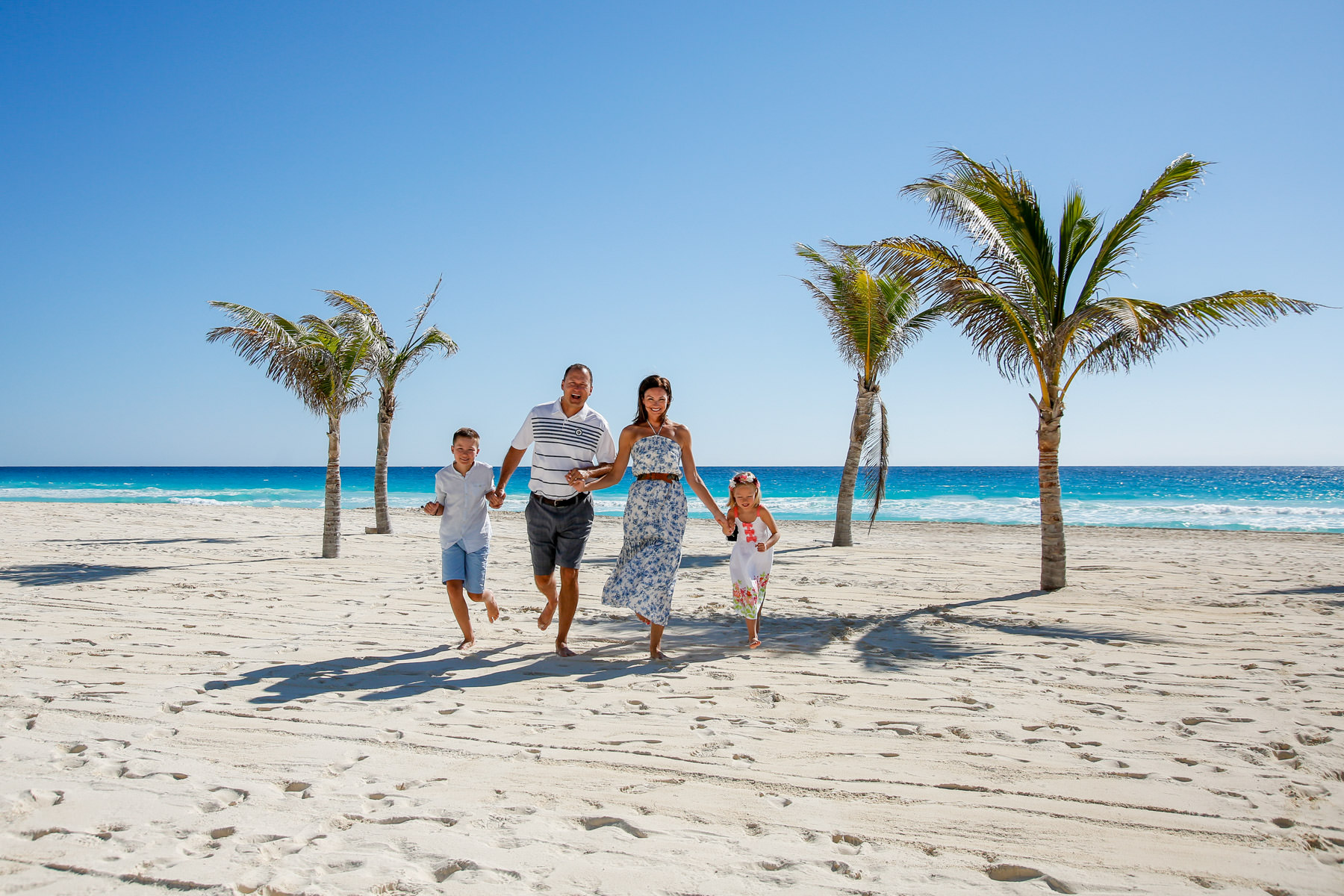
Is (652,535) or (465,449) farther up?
(465,449)

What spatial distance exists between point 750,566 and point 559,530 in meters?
1.40

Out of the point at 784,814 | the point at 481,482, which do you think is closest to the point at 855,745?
the point at 784,814

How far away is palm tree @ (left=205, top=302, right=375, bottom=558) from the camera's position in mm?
10117

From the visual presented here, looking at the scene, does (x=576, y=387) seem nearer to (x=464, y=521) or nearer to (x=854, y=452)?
(x=464, y=521)

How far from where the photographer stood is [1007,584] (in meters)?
8.26

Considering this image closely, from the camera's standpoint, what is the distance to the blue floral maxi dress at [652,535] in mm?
4609

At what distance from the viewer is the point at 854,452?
12.9 meters

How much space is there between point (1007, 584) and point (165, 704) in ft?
25.8

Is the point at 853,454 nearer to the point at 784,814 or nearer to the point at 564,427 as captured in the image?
the point at 564,427

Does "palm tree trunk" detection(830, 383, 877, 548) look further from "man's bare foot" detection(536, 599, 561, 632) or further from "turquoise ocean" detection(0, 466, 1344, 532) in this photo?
"turquoise ocean" detection(0, 466, 1344, 532)

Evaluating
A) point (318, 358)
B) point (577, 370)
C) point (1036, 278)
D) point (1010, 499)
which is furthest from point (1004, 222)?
point (1010, 499)

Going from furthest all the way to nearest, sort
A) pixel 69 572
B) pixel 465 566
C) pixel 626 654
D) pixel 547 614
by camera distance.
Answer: pixel 69 572 → pixel 547 614 → pixel 465 566 → pixel 626 654

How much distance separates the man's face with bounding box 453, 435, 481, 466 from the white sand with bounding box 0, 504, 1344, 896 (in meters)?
1.31

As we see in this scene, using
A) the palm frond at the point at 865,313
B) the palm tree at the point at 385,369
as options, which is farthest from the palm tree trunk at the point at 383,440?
the palm frond at the point at 865,313
